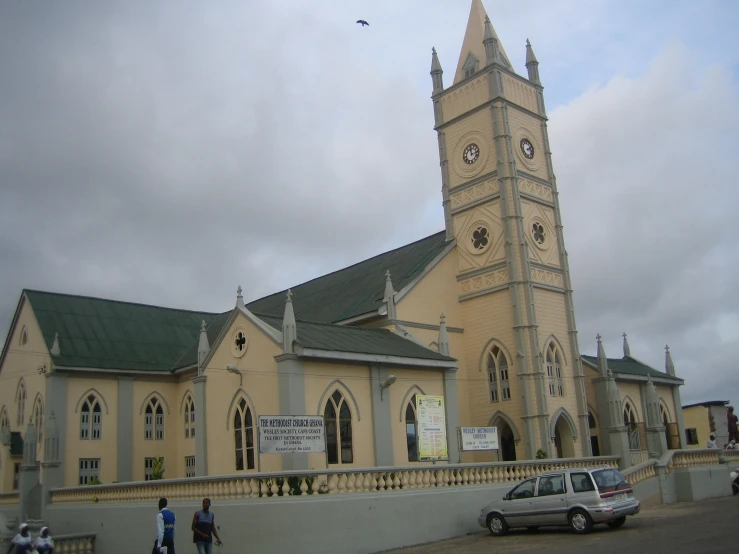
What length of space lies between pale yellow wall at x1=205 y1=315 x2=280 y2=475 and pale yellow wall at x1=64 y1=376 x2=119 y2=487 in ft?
33.9

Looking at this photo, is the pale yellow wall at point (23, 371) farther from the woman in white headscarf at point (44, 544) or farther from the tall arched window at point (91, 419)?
the woman in white headscarf at point (44, 544)

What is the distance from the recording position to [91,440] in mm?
35094

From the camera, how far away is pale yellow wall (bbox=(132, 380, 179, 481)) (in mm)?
36688

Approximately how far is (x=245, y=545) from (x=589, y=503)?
8073 millimetres

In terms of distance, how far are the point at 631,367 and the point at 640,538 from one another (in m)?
29.6

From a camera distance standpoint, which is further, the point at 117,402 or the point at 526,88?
the point at 526,88

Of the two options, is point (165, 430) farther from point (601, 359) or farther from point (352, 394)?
point (601, 359)

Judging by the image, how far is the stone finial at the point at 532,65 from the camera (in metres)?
40.4

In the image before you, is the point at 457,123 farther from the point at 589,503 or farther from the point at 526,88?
the point at 589,503

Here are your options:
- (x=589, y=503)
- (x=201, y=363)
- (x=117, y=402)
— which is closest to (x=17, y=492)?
(x=117, y=402)

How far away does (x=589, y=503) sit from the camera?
58.0ft

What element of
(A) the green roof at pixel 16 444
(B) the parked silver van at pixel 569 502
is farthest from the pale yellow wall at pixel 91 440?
(B) the parked silver van at pixel 569 502

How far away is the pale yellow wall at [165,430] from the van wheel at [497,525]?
21980 mm

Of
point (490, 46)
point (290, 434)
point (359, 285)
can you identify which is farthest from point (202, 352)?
point (490, 46)
